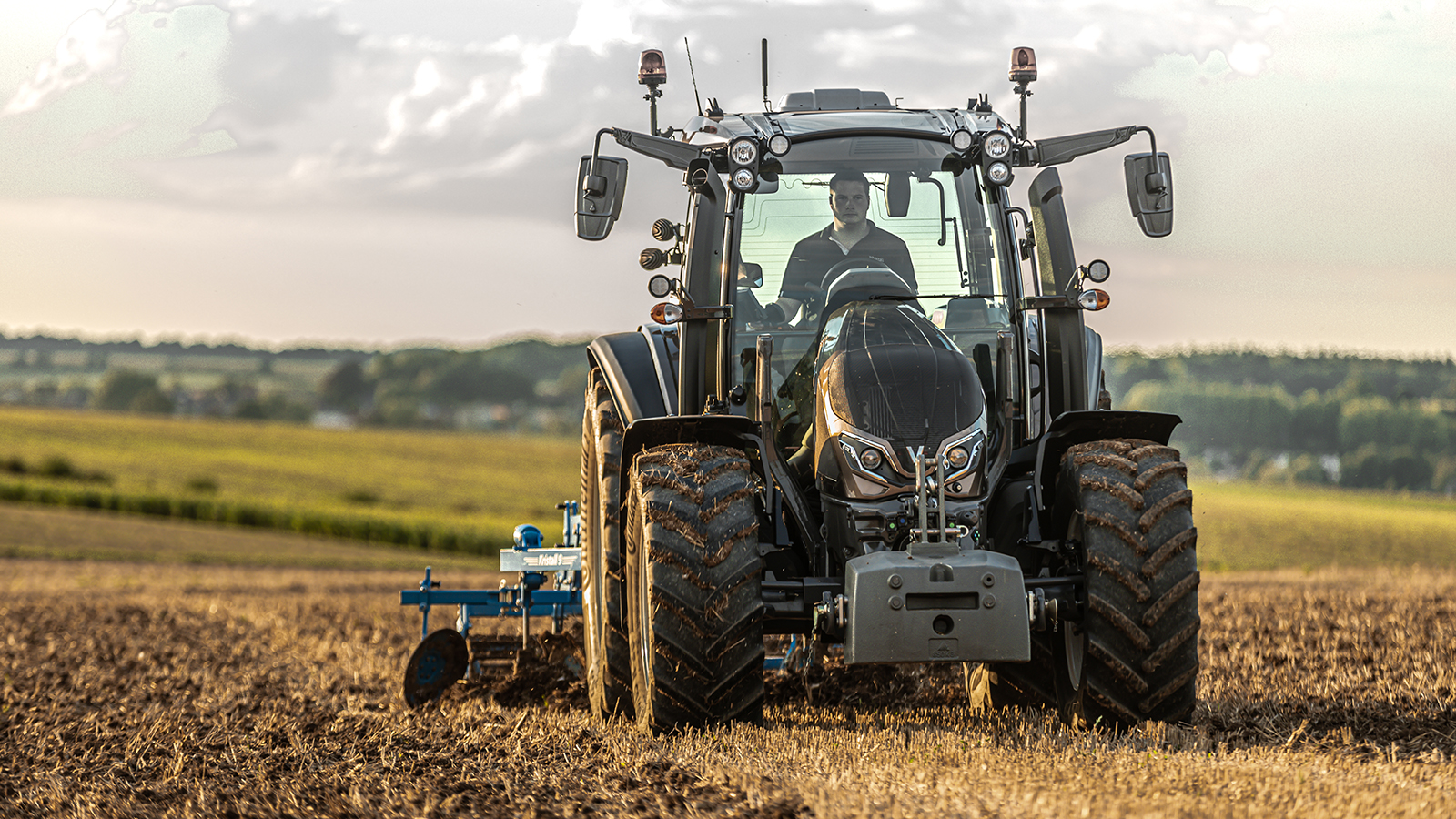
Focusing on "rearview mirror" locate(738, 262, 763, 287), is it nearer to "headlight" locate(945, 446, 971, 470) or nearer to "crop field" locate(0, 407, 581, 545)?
"headlight" locate(945, 446, 971, 470)

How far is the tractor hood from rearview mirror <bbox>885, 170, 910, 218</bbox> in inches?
42.8

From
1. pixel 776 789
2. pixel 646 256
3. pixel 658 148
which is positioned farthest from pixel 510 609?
pixel 776 789

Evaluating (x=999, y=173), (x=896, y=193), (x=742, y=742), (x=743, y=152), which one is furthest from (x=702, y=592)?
(x=999, y=173)

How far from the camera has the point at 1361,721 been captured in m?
6.69

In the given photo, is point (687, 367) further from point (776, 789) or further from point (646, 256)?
point (776, 789)

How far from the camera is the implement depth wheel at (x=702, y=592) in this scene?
6.05m

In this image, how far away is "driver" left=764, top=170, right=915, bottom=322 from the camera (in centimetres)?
732

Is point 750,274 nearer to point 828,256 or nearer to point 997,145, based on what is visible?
point 828,256

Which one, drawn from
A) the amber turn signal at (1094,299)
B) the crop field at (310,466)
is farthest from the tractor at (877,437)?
the crop field at (310,466)

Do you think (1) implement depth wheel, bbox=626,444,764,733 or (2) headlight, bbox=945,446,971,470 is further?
(2) headlight, bbox=945,446,971,470

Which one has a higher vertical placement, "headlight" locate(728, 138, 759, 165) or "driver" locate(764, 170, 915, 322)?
"headlight" locate(728, 138, 759, 165)

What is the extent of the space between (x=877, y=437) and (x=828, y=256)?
4.55 ft

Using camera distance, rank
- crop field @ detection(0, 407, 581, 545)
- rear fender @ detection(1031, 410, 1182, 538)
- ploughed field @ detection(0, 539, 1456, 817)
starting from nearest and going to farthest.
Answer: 1. ploughed field @ detection(0, 539, 1456, 817)
2. rear fender @ detection(1031, 410, 1182, 538)
3. crop field @ detection(0, 407, 581, 545)

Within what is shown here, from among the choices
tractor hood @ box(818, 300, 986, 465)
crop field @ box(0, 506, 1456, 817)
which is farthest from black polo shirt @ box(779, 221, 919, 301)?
crop field @ box(0, 506, 1456, 817)
